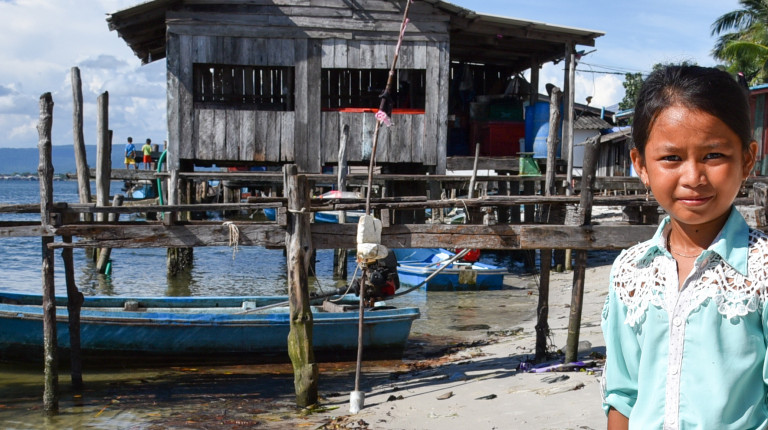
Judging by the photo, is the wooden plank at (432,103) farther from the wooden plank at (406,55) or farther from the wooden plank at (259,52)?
the wooden plank at (259,52)

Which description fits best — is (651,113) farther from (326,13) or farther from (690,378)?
(326,13)

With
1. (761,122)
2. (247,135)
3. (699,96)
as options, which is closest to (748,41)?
(761,122)

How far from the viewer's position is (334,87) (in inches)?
698

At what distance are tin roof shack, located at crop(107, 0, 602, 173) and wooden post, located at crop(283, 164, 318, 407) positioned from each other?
6994 millimetres

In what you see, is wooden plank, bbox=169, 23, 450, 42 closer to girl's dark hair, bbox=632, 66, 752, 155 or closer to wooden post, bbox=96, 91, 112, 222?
wooden post, bbox=96, 91, 112, 222

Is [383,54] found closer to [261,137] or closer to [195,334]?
[261,137]

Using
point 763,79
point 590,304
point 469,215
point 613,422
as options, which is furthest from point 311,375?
point 763,79

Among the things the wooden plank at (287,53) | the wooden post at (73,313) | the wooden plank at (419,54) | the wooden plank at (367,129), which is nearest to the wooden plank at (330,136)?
the wooden plank at (367,129)

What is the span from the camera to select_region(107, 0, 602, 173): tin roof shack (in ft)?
48.7

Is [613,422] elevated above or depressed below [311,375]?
above

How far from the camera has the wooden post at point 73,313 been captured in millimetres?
9164

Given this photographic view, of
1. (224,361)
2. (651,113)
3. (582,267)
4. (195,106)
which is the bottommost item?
(224,361)

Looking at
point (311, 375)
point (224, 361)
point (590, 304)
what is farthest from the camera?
point (590, 304)

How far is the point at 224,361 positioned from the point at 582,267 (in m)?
5.41
